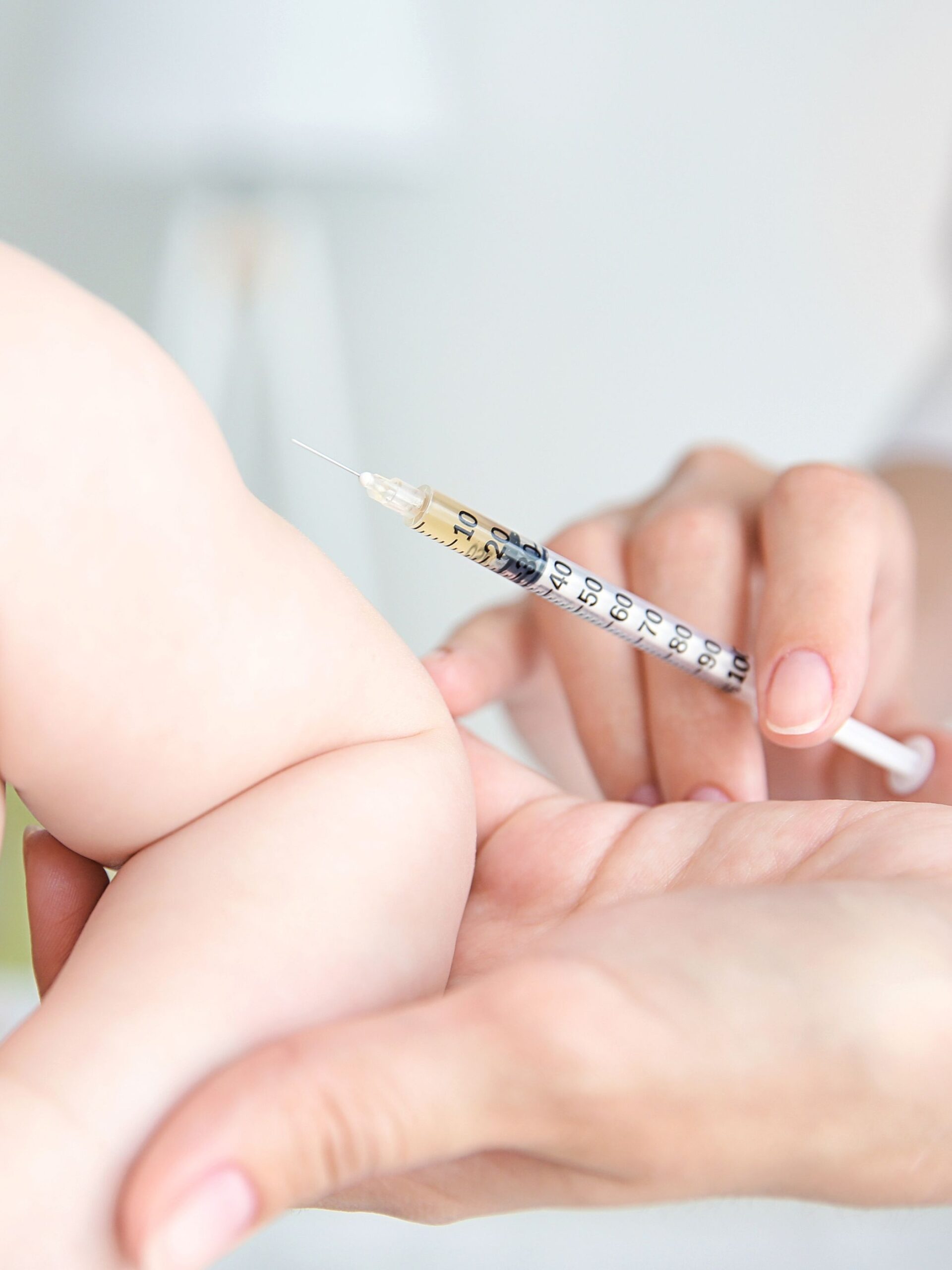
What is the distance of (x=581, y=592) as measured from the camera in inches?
27.3

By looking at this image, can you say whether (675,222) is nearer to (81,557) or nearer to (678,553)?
(678,553)

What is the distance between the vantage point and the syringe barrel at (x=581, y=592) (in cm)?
62

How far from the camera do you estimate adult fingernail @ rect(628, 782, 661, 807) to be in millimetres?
825

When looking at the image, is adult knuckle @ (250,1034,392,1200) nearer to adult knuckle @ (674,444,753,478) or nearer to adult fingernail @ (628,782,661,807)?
adult fingernail @ (628,782,661,807)

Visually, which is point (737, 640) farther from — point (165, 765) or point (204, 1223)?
point (204, 1223)

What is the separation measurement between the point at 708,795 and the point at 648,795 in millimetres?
93

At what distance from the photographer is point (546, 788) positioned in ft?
2.34

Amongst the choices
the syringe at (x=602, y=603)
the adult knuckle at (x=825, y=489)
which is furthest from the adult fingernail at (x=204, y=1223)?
the adult knuckle at (x=825, y=489)

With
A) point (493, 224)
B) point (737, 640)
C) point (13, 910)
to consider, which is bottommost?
point (13, 910)

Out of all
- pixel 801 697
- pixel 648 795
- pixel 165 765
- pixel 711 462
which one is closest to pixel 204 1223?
pixel 165 765

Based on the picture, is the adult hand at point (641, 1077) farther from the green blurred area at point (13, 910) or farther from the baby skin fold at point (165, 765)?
the green blurred area at point (13, 910)

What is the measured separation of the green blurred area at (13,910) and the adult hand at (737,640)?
797mm

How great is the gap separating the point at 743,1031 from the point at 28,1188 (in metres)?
0.22

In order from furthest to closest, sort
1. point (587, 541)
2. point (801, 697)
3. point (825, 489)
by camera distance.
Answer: point (587, 541), point (825, 489), point (801, 697)
